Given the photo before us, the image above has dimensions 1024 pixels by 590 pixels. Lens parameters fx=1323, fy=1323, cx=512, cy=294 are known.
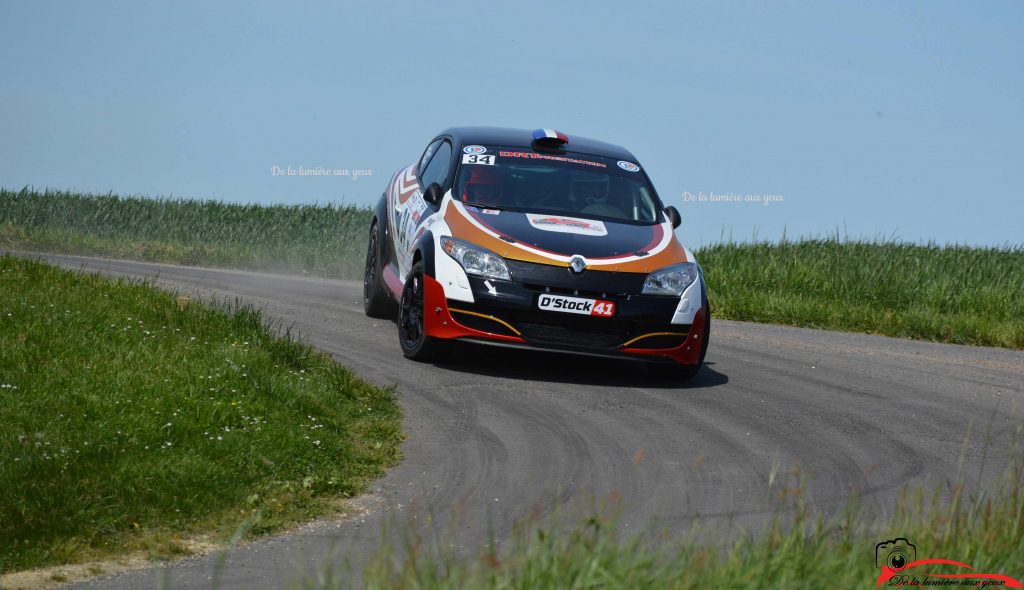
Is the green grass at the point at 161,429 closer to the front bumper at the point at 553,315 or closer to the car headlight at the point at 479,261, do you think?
the front bumper at the point at 553,315

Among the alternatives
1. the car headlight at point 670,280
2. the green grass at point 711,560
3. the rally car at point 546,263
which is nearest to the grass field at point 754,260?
the rally car at point 546,263

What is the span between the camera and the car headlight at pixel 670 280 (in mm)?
9797

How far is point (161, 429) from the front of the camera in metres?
7.03

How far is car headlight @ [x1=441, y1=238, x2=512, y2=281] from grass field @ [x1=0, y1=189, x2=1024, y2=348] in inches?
259

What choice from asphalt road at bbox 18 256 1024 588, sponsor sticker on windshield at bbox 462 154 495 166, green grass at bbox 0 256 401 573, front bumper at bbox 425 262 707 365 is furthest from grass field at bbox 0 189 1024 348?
green grass at bbox 0 256 401 573

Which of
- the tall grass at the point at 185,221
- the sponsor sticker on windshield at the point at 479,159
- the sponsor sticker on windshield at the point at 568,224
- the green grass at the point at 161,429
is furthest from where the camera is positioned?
the tall grass at the point at 185,221

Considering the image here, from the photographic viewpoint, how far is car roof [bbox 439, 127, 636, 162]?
37.7 ft

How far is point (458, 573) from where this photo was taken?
417 cm

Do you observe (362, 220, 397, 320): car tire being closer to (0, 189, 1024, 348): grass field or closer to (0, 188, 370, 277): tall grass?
(0, 189, 1024, 348): grass field

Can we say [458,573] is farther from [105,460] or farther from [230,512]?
[105,460]

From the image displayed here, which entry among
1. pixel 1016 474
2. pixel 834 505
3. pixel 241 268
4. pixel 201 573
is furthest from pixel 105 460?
pixel 241 268

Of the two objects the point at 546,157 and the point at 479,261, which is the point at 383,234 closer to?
the point at 546,157

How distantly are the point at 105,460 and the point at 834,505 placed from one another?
12.0 ft

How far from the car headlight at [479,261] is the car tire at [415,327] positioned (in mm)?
436
